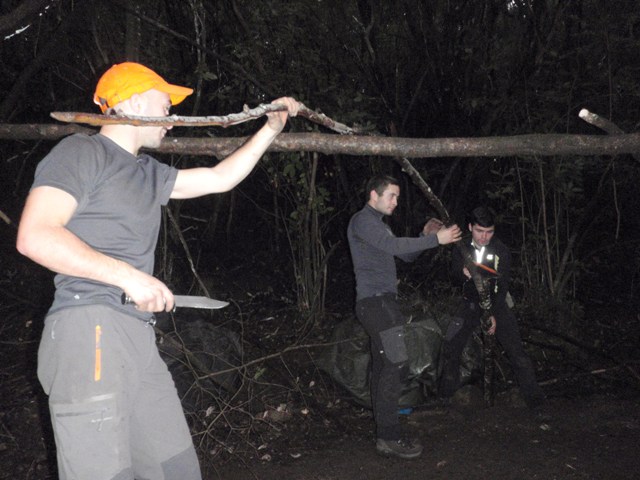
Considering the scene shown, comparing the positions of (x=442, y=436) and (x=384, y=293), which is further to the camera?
(x=442, y=436)

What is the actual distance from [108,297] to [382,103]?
684 centimetres

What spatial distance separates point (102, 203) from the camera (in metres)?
1.97

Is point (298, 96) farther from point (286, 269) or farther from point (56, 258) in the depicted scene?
point (56, 258)

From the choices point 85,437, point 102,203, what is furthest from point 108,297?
point 85,437

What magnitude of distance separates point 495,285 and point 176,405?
3657mm

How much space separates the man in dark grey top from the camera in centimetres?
426

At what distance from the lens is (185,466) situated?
221cm

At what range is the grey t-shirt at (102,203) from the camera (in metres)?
1.85

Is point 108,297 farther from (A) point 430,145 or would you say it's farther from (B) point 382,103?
(B) point 382,103

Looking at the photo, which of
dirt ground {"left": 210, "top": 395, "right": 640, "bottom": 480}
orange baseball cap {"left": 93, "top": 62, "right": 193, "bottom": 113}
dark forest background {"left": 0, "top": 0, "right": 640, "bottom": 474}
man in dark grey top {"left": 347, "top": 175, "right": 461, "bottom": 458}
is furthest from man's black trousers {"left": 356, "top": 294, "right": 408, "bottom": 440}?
orange baseball cap {"left": 93, "top": 62, "right": 193, "bottom": 113}

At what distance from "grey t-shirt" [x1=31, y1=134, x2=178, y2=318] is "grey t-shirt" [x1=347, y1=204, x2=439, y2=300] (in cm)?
240

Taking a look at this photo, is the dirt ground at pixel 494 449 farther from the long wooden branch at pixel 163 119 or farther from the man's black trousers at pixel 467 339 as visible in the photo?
the long wooden branch at pixel 163 119

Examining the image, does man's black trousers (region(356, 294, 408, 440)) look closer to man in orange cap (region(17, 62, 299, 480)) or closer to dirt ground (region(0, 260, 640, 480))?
dirt ground (region(0, 260, 640, 480))

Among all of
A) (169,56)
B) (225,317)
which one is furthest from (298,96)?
(225,317)
